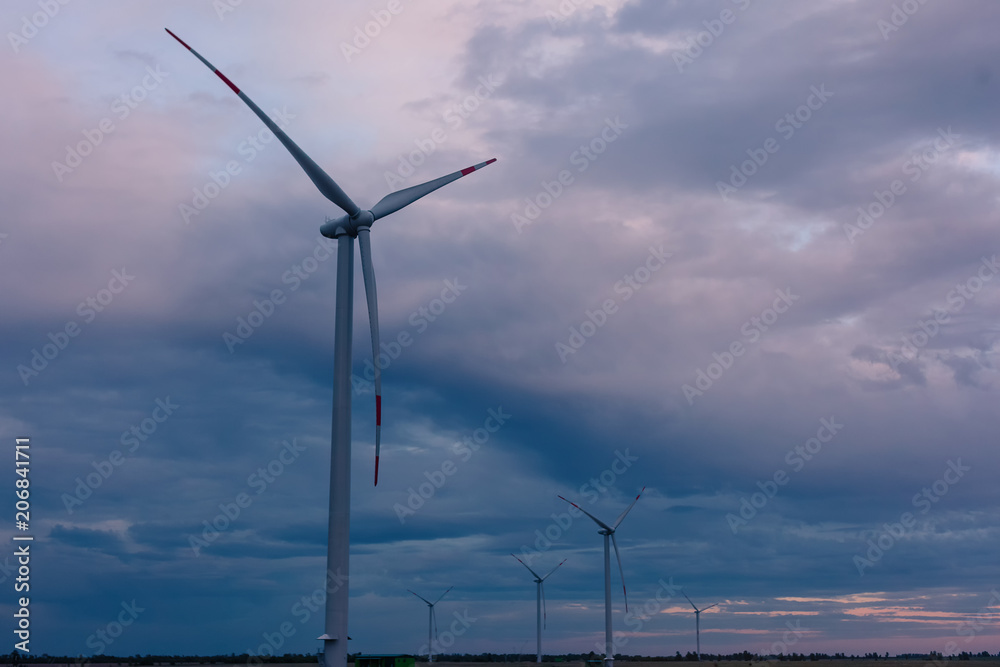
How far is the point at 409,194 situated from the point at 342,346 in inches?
574

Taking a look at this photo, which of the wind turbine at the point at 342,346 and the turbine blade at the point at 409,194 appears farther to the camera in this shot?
the turbine blade at the point at 409,194

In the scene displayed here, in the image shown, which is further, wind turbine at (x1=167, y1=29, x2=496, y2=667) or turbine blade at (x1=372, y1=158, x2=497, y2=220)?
turbine blade at (x1=372, y1=158, x2=497, y2=220)

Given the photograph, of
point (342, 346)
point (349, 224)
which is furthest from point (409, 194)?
point (342, 346)

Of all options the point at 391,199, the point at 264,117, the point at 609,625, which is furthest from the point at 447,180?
the point at 609,625

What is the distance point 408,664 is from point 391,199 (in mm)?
39141

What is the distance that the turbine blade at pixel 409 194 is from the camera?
224ft

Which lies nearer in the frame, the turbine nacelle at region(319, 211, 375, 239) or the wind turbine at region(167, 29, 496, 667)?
the wind turbine at region(167, 29, 496, 667)

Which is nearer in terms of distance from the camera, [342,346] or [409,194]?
[342,346]

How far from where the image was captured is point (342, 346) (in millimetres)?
61469

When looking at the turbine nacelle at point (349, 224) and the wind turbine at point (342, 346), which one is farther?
the turbine nacelle at point (349, 224)

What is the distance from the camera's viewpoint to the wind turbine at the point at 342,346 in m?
55.8

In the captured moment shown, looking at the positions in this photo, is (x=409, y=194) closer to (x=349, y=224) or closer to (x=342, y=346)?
(x=349, y=224)

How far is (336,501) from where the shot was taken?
57.7 metres

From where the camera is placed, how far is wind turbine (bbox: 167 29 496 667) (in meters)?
55.8
